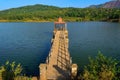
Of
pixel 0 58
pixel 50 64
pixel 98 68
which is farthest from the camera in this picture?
pixel 0 58

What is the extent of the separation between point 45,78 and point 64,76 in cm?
167

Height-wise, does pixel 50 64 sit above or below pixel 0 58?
above

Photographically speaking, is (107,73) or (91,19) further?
(91,19)

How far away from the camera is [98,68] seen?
1428cm

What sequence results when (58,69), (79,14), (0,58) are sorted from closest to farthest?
(58,69), (0,58), (79,14)

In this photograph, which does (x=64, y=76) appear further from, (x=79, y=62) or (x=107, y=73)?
(x=79, y=62)

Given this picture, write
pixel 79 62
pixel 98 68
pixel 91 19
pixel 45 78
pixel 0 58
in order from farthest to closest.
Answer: pixel 91 19, pixel 0 58, pixel 79 62, pixel 45 78, pixel 98 68

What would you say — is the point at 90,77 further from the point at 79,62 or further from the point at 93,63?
the point at 79,62

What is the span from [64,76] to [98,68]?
4.60m

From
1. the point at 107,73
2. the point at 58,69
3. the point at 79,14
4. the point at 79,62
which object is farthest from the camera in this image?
the point at 79,14

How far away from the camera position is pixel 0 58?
34469 millimetres

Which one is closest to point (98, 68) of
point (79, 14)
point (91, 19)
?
point (91, 19)

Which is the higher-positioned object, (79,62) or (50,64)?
(50,64)

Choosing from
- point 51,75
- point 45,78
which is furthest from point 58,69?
point 45,78
